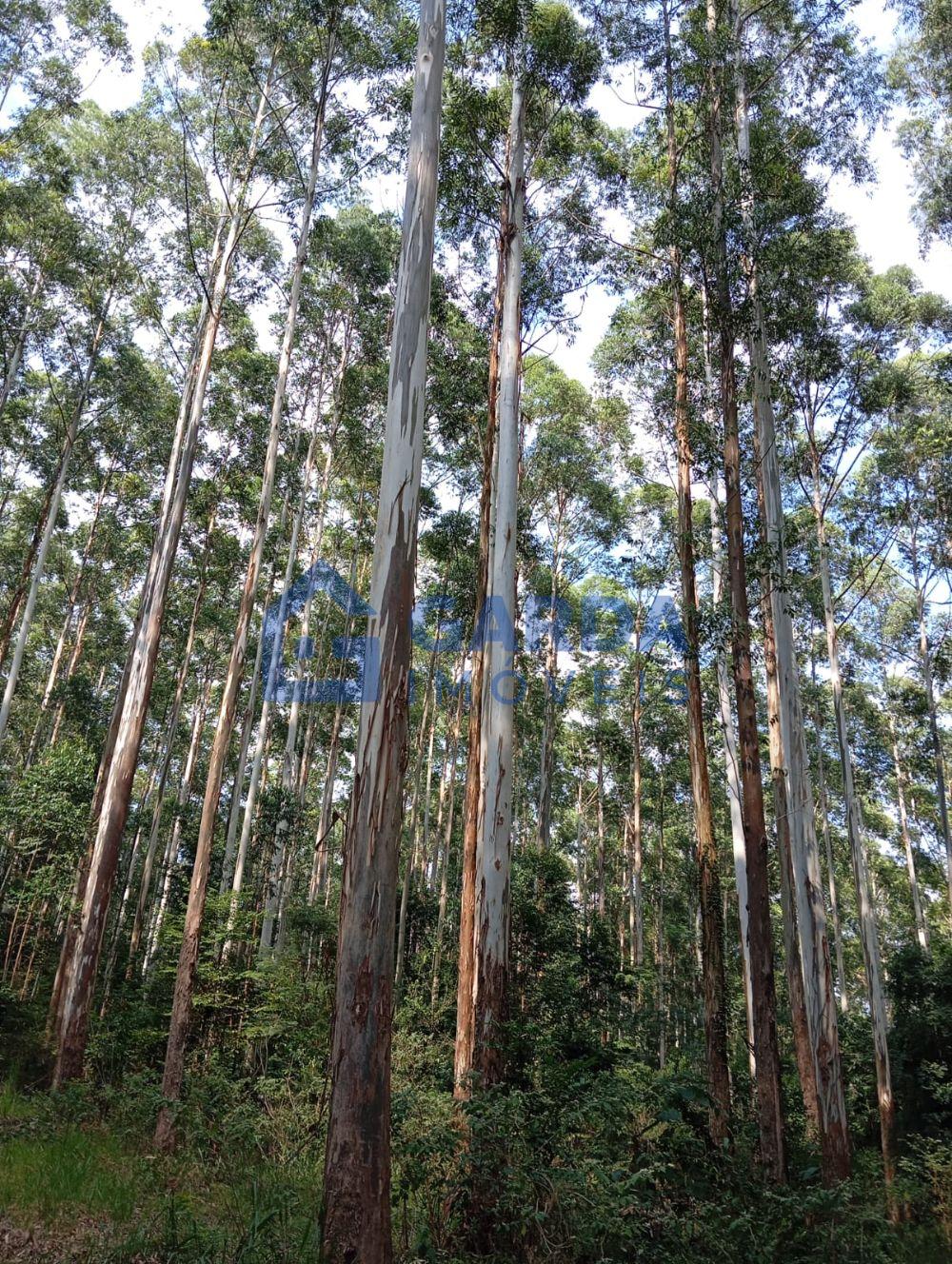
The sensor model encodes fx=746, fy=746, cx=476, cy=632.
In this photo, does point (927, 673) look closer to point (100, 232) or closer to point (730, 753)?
point (730, 753)

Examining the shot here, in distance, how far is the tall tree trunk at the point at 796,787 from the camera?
7305 millimetres

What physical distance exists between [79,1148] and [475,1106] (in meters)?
3.45

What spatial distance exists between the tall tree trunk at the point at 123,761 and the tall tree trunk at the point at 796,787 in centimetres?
673

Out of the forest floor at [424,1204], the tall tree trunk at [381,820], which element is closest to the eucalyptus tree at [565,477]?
the forest floor at [424,1204]

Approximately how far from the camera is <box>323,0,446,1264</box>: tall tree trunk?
3.10 m

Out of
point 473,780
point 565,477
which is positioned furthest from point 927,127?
point 473,780

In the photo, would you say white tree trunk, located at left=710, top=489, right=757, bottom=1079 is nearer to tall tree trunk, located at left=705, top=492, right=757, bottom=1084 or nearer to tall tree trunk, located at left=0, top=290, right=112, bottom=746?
tall tree trunk, located at left=705, top=492, right=757, bottom=1084

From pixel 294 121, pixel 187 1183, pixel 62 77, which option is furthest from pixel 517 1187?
pixel 62 77

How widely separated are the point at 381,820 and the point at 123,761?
5928 millimetres

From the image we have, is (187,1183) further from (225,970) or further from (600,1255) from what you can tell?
(225,970)

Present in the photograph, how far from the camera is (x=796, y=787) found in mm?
8852

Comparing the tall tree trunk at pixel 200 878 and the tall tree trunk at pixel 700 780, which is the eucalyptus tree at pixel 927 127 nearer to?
the tall tree trunk at pixel 700 780

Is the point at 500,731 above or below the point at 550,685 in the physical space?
below

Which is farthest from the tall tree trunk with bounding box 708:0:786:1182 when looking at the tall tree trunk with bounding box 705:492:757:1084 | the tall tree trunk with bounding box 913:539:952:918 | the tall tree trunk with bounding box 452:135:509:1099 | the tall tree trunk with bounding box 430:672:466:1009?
the tall tree trunk with bounding box 913:539:952:918
